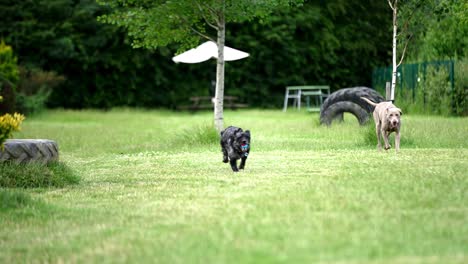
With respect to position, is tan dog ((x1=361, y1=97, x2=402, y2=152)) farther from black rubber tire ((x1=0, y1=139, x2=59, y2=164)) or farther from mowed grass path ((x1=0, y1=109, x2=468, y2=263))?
black rubber tire ((x1=0, y1=139, x2=59, y2=164))

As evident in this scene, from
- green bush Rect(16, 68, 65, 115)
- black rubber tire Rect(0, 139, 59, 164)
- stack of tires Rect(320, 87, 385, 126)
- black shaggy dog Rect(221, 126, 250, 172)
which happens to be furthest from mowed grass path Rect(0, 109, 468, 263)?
green bush Rect(16, 68, 65, 115)

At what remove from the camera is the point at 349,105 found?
23.8 meters

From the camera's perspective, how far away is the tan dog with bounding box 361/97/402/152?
49.4 ft

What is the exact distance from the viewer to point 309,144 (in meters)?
18.4

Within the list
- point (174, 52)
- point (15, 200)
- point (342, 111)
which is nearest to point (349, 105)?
point (342, 111)

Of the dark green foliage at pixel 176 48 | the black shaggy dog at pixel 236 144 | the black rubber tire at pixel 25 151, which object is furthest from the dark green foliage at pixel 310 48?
the black rubber tire at pixel 25 151

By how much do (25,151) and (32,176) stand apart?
17.0 inches

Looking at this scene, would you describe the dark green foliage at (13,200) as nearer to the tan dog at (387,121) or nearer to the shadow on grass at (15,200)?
the shadow on grass at (15,200)

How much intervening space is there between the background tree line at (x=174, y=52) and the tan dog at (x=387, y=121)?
2198 cm

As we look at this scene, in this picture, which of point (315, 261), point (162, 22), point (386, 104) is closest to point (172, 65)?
point (162, 22)

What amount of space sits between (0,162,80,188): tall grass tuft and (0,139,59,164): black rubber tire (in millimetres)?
85

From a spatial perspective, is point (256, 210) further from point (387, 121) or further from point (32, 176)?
point (387, 121)

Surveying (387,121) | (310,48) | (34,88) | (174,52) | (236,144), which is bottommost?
Result: (236,144)

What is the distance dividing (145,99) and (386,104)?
88.2ft
